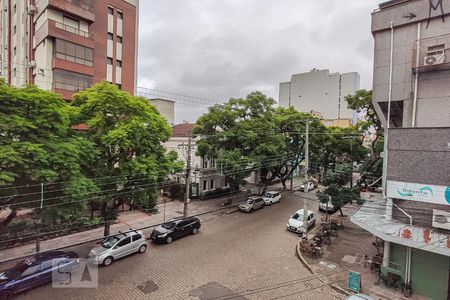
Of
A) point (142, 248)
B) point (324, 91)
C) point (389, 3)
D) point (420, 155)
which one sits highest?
point (324, 91)

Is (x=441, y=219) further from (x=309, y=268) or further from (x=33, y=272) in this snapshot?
(x=33, y=272)

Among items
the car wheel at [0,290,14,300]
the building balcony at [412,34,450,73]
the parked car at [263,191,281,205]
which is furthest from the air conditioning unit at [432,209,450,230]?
the car wheel at [0,290,14,300]

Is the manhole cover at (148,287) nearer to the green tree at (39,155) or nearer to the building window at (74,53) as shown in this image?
Answer: the green tree at (39,155)

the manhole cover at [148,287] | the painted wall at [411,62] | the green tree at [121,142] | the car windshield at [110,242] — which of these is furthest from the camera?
the car windshield at [110,242]

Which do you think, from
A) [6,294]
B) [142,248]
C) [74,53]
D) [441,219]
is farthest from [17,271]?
[441,219]

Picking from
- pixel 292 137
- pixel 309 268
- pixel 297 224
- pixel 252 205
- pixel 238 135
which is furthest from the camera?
pixel 292 137

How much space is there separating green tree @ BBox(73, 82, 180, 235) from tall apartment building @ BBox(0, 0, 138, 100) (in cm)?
886

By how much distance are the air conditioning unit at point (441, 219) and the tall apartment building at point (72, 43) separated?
998 inches

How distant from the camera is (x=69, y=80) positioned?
861 inches

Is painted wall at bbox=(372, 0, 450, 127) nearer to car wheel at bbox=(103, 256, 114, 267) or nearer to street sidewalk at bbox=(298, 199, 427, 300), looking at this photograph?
street sidewalk at bbox=(298, 199, 427, 300)

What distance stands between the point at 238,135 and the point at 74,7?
57.4 feet

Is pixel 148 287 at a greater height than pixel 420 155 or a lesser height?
lesser

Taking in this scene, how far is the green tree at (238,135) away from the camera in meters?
23.6

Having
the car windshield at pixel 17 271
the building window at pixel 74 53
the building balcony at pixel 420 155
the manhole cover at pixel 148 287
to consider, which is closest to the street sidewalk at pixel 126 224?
the car windshield at pixel 17 271
